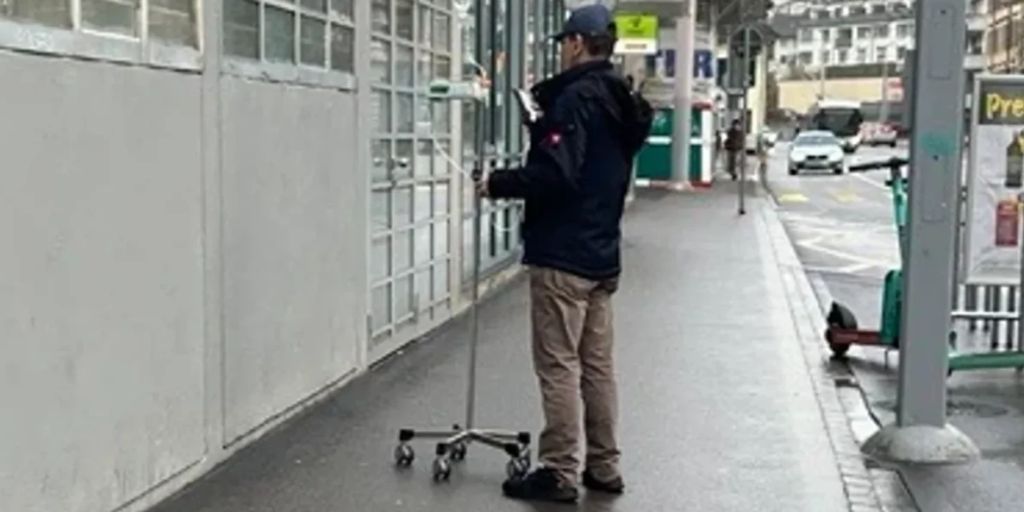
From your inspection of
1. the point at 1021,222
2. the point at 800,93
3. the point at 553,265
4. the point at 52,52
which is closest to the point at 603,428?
the point at 553,265

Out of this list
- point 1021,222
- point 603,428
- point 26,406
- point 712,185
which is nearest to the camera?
point 26,406

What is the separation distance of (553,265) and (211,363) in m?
1.53

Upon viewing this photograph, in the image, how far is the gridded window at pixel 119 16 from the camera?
4.90 m

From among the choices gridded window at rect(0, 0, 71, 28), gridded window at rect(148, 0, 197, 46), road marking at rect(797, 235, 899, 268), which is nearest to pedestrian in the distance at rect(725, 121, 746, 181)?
road marking at rect(797, 235, 899, 268)

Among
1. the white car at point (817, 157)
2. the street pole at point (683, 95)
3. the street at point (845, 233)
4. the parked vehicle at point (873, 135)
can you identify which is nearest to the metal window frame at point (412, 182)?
the street at point (845, 233)

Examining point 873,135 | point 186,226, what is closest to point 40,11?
point 186,226

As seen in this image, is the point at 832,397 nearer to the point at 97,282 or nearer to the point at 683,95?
the point at 97,282

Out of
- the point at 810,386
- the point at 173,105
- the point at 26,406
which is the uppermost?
the point at 173,105

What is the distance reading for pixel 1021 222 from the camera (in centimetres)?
1020

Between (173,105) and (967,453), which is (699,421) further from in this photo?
(173,105)

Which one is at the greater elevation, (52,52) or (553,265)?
(52,52)

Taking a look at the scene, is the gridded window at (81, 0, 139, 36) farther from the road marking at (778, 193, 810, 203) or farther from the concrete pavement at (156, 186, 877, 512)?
the road marking at (778, 193, 810, 203)

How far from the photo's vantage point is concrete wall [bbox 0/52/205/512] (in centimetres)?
481

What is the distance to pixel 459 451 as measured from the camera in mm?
6867
